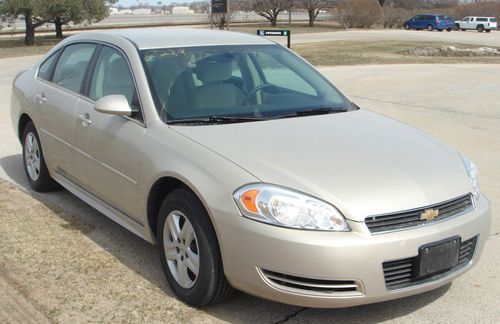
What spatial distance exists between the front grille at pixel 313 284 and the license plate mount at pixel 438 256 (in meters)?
0.39

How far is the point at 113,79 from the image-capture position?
14.9 feet

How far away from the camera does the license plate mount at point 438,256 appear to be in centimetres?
313

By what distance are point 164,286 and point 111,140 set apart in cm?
112

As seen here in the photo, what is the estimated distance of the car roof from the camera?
14.7ft

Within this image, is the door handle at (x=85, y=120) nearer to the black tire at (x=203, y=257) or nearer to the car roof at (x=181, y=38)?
the car roof at (x=181, y=38)

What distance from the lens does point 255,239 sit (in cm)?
307

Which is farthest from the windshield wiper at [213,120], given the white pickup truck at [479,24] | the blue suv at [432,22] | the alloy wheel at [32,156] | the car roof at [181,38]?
the white pickup truck at [479,24]

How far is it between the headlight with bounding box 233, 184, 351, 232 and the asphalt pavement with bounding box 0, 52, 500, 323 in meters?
0.73

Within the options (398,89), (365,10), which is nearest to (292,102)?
(398,89)

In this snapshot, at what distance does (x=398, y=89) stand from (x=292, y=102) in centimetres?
1037

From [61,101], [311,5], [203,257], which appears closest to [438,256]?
[203,257]

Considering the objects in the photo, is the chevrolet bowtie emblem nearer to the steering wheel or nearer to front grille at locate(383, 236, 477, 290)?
front grille at locate(383, 236, 477, 290)

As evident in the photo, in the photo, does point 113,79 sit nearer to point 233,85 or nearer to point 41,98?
point 233,85

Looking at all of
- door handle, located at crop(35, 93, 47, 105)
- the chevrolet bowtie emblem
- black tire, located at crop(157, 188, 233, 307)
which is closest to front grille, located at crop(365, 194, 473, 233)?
the chevrolet bowtie emblem
